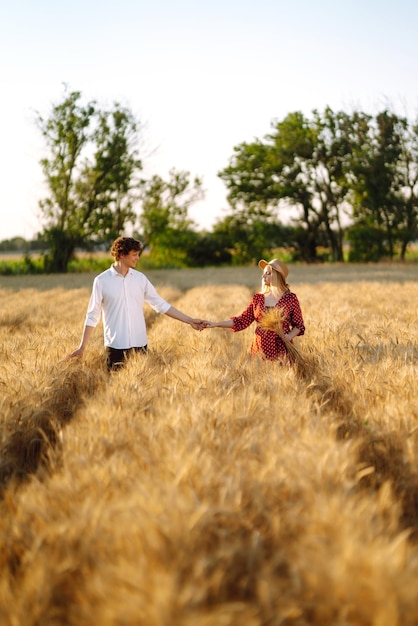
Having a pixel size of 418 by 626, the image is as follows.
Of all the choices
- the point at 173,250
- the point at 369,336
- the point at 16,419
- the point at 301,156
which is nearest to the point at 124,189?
the point at 173,250

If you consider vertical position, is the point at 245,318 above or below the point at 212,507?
above

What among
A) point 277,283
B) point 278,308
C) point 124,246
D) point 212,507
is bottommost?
point 212,507

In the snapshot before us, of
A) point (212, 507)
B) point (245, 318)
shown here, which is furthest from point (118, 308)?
point (212, 507)

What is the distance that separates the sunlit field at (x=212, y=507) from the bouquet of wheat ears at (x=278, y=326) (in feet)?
4.20

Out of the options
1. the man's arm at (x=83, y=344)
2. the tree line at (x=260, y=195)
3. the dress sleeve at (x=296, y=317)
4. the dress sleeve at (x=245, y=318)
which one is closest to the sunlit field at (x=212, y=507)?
the man's arm at (x=83, y=344)

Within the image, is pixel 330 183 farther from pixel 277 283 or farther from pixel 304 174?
pixel 277 283

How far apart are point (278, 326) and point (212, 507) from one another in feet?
11.1

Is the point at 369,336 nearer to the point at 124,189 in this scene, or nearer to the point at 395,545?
the point at 395,545

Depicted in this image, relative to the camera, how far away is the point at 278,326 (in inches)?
214

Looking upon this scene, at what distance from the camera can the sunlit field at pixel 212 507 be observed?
67.9 inches

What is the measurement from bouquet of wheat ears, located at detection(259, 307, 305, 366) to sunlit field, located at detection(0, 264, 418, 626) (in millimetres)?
1280

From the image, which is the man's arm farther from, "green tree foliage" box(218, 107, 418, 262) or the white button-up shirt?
"green tree foliage" box(218, 107, 418, 262)

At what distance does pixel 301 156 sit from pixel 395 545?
42422 mm

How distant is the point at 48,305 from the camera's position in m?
12.4
